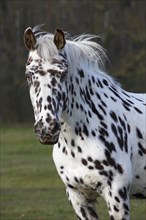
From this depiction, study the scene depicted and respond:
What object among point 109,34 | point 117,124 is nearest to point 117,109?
point 117,124

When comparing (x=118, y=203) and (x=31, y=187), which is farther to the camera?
(x=31, y=187)

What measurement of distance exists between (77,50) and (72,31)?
96.1 ft

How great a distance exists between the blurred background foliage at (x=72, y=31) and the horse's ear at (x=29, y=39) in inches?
1019

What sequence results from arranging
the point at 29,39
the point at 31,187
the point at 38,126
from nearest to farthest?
1. the point at 38,126
2. the point at 29,39
3. the point at 31,187

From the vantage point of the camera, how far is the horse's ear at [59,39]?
7008 mm

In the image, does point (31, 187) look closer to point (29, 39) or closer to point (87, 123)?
point (87, 123)

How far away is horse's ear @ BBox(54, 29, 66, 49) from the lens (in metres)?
7.01

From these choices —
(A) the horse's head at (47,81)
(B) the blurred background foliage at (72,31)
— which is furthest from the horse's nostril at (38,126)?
(B) the blurred background foliage at (72,31)

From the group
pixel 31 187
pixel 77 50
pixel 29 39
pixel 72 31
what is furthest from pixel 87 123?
pixel 72 31

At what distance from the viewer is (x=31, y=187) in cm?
1712

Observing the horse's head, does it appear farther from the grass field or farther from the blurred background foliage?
the blurred background foliage

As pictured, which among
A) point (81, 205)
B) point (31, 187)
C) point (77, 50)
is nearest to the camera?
point (77, 50)

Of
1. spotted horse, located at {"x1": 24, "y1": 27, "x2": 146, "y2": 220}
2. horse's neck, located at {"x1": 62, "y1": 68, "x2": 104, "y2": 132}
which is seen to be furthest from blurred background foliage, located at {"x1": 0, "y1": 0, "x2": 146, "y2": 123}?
horse's neck, located at {"x1": 62, "y1": 68, "x2": 104, "y2": 132}

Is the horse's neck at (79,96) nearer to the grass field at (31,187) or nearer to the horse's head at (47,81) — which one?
the horse's head at (47,81)
